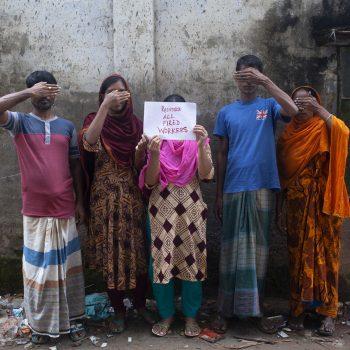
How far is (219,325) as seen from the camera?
3.89 m

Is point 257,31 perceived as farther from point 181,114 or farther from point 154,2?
point 181,114

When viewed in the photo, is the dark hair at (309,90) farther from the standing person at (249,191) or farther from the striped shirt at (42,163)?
the striped shirt at (42,163)

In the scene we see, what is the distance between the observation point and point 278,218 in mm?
4051

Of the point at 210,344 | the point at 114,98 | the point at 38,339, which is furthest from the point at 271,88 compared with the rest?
the point at 38,339

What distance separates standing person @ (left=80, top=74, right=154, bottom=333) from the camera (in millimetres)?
3656

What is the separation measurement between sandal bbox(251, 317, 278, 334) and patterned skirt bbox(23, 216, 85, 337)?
5.06 ft

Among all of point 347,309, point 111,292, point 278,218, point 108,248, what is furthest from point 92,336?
point 347,309

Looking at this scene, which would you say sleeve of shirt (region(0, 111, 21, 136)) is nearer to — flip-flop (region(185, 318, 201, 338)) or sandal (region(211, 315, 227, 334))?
flip-flop (region(185, 318, 201, 338))

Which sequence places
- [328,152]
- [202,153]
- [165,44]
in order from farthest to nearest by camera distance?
[165,44]
[328,152]
[202,153]

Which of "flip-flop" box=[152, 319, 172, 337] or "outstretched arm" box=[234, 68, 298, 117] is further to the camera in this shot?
"flip-flop" box=[152, 319, 172, 337]

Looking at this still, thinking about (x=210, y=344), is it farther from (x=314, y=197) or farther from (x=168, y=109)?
(x=168, y=109)

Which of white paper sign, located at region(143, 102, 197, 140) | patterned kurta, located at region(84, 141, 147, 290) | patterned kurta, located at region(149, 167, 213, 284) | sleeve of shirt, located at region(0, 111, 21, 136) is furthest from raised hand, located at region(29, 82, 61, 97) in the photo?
patterned kurta, located at region(149, 167, 213, 284)

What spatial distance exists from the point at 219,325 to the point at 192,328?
0.23 m

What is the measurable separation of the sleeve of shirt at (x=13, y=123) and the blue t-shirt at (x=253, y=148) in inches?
63.9
